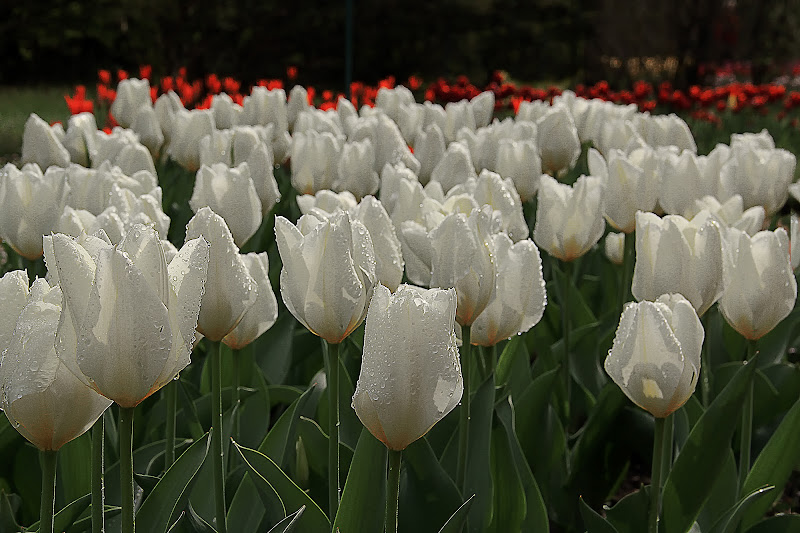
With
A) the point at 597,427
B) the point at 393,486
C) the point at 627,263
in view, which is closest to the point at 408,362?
the point at 393,486

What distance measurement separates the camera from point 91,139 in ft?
10.9

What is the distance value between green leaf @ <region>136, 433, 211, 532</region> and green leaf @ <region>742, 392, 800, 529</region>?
106 cm

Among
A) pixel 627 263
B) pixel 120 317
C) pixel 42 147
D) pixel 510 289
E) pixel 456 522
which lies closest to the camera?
pixel 120 317

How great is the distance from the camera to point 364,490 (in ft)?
4.33

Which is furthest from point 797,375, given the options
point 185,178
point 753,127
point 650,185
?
point 753,127

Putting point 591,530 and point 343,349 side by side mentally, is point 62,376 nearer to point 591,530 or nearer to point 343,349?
point 591,530

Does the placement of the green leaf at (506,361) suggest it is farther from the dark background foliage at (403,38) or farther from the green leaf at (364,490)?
the dark background foliage at (403,38)

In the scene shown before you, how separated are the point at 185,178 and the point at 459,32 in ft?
54.0

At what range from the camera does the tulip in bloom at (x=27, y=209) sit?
6.48 ft

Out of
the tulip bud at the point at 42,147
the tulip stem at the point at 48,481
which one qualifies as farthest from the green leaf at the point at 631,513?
the tulip bud at the point at 42,147

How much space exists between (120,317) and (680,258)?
0.99 metres

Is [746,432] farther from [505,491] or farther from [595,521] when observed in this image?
[505,491]

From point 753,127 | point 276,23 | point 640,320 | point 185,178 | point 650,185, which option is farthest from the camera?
point 276,23

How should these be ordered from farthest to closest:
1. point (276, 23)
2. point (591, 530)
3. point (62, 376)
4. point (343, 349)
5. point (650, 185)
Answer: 1. point (276, 23)
2. point (650, 185)
3. point (343, 349)
4. point (591, 530)
5. point (62, 376)
